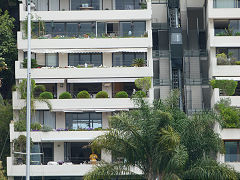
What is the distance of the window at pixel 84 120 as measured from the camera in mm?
75688

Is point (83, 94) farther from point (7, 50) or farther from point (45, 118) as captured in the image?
point (7, 50)

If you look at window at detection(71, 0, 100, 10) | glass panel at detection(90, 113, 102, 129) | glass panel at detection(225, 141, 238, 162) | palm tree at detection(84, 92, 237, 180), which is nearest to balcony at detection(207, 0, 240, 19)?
window at detection(71, 0, 100, 10)

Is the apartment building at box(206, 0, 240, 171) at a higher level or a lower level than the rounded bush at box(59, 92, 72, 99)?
higher

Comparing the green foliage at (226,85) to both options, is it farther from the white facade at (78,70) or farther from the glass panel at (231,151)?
the white facade at (78,70)

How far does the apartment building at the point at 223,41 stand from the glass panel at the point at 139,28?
6.19m

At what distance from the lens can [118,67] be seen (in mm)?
76188

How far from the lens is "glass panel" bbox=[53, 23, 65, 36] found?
256 feet

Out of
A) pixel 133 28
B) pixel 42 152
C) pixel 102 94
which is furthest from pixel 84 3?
pixel 42 152

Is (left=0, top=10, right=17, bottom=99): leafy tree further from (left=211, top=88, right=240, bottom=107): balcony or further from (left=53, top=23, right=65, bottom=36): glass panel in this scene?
(left=211, top=88, right=240, bottom=107): balcony

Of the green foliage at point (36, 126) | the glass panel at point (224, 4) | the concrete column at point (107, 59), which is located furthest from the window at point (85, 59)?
the glass panel at point (224, 4)

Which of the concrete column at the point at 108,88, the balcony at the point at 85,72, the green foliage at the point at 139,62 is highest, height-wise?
the green foliage at the point at 139,62

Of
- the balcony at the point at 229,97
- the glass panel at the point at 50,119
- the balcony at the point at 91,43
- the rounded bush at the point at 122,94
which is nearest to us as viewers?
the balcony at the point at 229,97

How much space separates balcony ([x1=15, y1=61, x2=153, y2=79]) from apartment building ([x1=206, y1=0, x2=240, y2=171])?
6.36 meters

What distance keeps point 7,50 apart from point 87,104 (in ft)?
31.5
